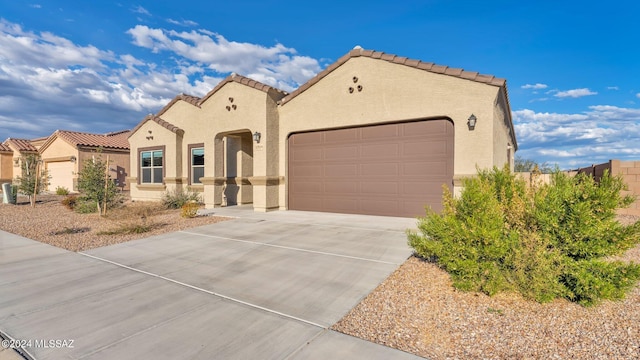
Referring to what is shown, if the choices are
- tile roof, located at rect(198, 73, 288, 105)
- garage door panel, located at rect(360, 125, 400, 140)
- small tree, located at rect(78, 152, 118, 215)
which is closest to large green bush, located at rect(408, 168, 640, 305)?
garage door panel, located at rect(360, 125, 400, 140)

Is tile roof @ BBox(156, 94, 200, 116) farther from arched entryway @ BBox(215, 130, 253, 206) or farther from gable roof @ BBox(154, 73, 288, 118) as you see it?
arched entryway @ BBox(215, 130, 253, 206)

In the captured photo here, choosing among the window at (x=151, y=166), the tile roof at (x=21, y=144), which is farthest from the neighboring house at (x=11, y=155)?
the window at (x=151, y=166)

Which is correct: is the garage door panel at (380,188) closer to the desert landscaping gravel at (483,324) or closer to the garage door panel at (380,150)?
the garage door panel at (380,150)

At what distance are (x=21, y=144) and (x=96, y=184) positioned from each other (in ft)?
87.8

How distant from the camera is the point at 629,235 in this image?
3.71 meters

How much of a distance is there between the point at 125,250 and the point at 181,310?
13.2 ft

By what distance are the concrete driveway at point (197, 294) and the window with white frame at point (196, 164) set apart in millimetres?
7805

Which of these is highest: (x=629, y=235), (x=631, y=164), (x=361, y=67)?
(x=361, y=67)

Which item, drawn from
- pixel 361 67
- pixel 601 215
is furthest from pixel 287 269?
pixel 361 67

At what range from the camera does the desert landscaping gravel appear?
3.04 meters

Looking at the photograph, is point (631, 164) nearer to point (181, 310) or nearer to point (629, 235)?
point (629, 235)

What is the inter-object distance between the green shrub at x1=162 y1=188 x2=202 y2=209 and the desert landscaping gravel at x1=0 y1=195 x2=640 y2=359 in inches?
472

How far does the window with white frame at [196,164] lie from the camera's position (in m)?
15.5

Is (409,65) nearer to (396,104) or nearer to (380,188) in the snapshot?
(396,104)
